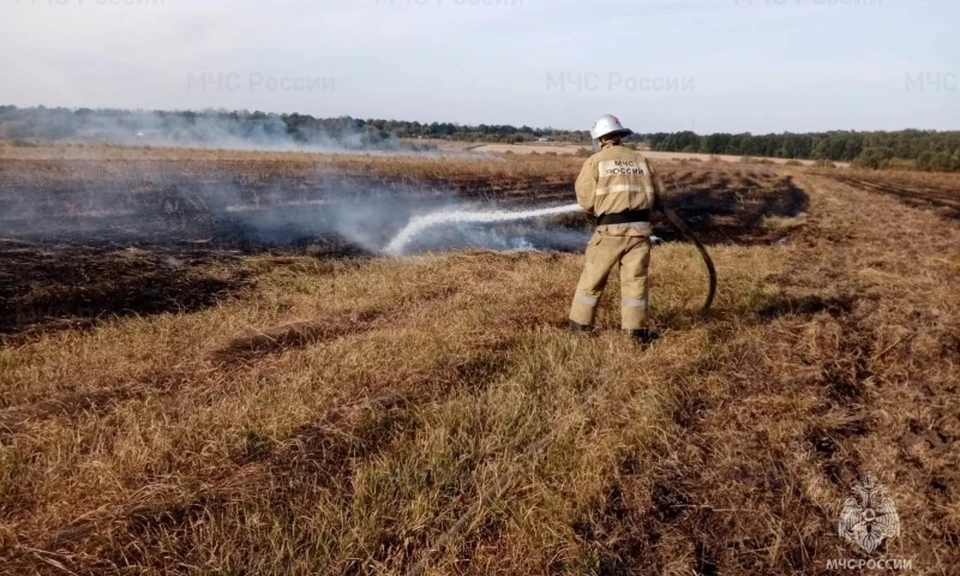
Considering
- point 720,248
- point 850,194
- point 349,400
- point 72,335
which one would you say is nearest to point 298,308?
point 72,335

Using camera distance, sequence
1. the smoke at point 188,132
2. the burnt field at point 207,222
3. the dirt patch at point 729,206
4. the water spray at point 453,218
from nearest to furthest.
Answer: the burnt field at point 207,222, the water spray at point 453,218, the dirt patch at point 729,206, the smoke at point 188,132

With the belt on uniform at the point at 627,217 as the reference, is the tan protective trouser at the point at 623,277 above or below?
below

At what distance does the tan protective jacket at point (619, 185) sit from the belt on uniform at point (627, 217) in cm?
3

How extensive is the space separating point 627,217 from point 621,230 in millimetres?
130

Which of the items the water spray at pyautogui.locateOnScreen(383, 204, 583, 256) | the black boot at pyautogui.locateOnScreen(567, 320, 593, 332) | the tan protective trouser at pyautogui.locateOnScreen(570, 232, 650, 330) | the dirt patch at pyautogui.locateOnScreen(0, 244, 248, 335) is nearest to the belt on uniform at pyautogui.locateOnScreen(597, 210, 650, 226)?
the tan protective trouser at pyautogui.locateOnScreen(570, 232, 650, 330)

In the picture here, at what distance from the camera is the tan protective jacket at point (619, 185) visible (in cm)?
519

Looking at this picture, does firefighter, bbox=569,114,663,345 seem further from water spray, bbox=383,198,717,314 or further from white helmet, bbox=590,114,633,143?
water spray, bbox=383,198,717,314

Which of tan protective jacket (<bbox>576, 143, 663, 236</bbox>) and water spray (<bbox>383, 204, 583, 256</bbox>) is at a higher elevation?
tan protective jacket (<bbox>576, 143, 663, 236</bbox>)

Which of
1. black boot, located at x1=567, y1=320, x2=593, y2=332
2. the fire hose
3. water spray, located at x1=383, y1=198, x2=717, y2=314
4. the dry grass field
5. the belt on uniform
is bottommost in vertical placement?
the dry grass field

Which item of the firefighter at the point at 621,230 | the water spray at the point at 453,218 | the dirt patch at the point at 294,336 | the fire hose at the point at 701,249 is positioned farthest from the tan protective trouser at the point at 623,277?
the water spray at the point at 453,218

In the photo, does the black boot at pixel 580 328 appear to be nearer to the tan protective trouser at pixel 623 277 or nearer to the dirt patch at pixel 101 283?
the tan protective trouser at pixel 623 277

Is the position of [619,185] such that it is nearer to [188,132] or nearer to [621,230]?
[621,230]

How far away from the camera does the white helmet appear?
17.6 feet

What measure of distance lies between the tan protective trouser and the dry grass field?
0.98ft
